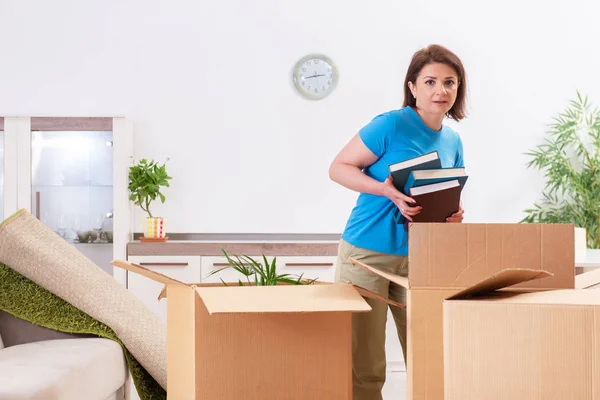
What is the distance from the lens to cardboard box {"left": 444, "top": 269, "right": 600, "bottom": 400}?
971 millimetres

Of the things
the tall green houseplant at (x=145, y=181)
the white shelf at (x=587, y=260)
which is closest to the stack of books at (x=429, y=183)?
the white shelf at (x=587, y=260)

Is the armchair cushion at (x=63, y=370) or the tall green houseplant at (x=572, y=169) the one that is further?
the tall green houseplant at (x=572, y=169)

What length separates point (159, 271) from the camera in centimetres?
429

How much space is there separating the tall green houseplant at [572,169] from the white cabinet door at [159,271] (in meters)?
2.12

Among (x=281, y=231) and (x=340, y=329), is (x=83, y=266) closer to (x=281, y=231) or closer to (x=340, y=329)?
(x=340, y=329)

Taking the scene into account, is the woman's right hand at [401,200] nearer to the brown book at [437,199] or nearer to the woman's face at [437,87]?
the brown book at [437,199]

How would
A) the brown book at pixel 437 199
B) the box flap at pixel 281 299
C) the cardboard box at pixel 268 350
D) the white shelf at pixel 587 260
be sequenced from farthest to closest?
the white shelf at pixel 587 260 → the brown book at pixel 437 199 → the cardboard box at pixel 268 350 → the box flap at pixel 281 299

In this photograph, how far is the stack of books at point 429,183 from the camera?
5.89 ft

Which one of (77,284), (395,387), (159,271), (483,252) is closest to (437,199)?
(483,252)

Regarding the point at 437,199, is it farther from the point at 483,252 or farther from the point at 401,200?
the point at 483,252

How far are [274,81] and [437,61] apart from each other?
274cm

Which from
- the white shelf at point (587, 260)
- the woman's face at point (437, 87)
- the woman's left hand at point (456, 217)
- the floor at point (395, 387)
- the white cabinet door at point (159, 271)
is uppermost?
the woman's face at point (437, 87)

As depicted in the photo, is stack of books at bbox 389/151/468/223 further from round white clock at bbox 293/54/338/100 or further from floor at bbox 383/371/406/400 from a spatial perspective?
round white clock at bbox 293/54/338/100

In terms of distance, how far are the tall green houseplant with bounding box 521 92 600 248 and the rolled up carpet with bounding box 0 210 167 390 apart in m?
2.91
